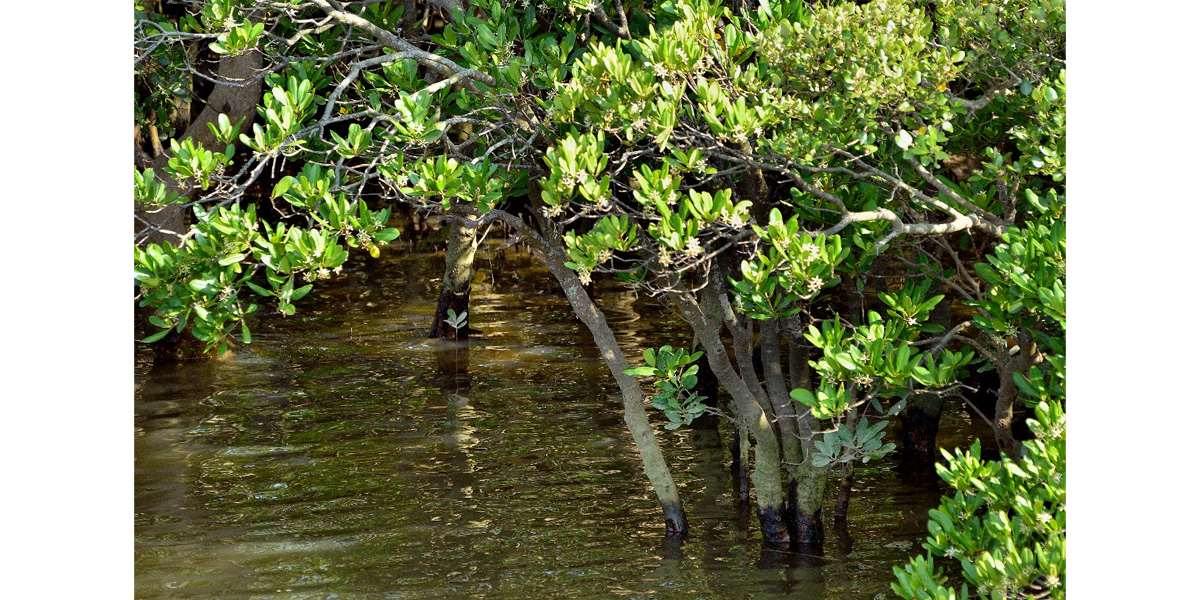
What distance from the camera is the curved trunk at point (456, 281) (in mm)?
12482

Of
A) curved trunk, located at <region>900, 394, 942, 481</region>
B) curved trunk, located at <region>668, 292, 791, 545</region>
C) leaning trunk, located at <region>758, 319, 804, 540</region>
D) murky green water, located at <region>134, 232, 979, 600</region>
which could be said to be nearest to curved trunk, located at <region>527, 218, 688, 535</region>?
murky green water, located at <region>134, 232, 979, 600</region>

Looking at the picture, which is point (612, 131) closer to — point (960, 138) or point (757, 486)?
point (960, 138)

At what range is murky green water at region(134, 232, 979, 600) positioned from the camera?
7.11m

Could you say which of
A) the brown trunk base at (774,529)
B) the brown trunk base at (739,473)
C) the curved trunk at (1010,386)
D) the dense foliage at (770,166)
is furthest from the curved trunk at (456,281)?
the curved trunk at (1010,386)

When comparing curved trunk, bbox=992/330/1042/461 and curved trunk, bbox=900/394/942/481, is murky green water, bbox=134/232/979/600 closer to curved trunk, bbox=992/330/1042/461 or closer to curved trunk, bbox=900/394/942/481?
curved trunk, bbox=900/394/942/481

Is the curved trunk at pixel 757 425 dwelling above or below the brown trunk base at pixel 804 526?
above

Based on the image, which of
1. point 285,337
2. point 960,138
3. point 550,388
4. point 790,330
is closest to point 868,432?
point 790,330

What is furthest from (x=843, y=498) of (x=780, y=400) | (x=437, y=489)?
(x=437, y=489)

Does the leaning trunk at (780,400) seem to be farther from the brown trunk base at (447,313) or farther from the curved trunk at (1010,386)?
Result: the brown trunk base at (447,313)

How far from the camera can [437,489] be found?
8.77m

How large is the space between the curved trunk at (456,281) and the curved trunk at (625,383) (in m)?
5.10

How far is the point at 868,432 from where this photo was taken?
633cm
